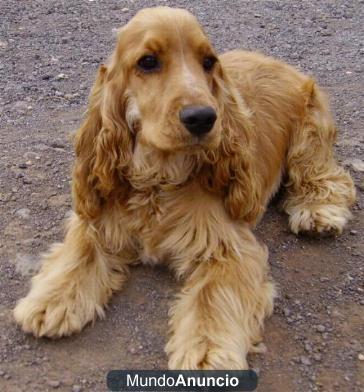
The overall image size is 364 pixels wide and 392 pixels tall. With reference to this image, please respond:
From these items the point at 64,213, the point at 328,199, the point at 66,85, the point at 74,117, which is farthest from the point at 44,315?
the point at 66,85

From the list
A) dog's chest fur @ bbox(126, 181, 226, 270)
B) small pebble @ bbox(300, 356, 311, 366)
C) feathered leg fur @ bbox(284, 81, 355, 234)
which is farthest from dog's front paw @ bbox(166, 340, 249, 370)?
feathered leg fur @ bbox(284, 81, 355, 234)

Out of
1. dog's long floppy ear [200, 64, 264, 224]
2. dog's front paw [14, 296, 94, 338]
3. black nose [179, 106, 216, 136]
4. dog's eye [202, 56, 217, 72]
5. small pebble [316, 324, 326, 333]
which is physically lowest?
small pebble [316, 324, 326, 333]

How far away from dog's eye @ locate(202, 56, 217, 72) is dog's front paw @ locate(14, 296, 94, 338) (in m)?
1.36

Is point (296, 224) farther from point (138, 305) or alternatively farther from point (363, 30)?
point (363, 30)

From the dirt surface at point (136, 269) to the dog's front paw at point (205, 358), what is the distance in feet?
0.39

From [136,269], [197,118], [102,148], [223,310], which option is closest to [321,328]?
[223,310]

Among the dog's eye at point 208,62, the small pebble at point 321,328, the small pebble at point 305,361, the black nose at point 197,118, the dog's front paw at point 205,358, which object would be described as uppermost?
the dog's eye at point 208,62

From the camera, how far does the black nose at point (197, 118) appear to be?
2.95 m

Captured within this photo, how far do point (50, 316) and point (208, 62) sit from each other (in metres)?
1.49

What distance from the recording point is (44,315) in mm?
3248

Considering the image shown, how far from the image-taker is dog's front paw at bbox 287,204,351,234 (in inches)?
162

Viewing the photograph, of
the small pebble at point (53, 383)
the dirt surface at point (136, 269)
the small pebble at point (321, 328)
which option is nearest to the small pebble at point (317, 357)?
the dirt surface at point (136, 269)

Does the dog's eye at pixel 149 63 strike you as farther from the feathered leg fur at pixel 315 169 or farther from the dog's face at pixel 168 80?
the feathered leg fur at pixel 315 169

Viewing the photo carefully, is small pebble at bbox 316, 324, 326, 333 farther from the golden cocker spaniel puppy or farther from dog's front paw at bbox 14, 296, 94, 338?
dog's front paw at bbox 14, 296, 94, 338
